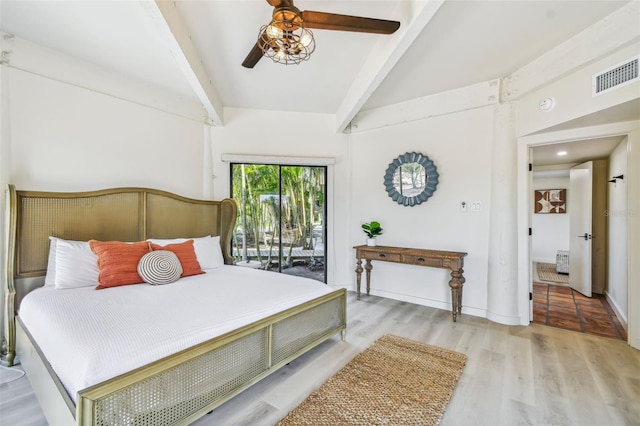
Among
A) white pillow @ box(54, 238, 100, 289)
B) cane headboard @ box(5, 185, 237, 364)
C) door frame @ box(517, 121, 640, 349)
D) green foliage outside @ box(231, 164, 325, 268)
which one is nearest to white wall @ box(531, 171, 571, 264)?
door frame @ box(517, 121, 640, 349)

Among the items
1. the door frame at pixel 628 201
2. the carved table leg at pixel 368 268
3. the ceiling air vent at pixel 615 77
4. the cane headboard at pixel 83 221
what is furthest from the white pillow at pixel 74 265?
the ceiling air vent at pixel 615 77

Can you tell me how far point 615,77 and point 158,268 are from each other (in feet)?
13.3

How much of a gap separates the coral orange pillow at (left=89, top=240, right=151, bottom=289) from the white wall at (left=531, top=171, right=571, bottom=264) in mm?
7827

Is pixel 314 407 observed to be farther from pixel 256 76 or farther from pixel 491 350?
pixel 256 76

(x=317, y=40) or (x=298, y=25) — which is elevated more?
(x=317, y=40)

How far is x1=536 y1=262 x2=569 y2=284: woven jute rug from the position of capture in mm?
5355

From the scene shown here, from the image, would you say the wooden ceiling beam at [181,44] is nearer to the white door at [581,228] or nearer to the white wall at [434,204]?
the white wall at [434,204]

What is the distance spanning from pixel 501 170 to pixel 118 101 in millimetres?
4303

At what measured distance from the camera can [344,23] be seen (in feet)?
6.14

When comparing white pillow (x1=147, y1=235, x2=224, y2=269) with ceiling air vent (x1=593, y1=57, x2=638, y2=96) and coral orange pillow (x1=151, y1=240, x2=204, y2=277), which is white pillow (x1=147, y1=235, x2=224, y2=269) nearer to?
coral orange pillow (x1=151, y1=240, x2=204, y2=277)

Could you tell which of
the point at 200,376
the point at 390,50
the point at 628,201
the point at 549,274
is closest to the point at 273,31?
the point at 390,50

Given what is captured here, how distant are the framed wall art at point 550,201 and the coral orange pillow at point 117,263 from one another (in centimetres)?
817

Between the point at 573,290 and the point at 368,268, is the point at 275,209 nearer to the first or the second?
the point at 368,268

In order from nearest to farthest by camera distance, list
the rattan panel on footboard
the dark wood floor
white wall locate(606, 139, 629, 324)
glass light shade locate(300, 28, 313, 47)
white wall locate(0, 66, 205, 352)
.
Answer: the rattan panel on footboard, glass light shade locate(300, 28, 313, 47), white wall locate(0, 66, 205, 352), the dark wood floor, white wall locate(606, 139, 629, 324)
